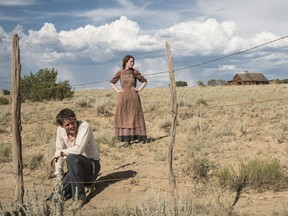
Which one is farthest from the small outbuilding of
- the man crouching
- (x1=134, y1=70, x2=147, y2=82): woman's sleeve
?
the man crouching

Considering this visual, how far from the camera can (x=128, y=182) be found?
7773mm

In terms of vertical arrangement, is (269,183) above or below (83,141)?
below

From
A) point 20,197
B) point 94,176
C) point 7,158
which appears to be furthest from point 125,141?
point 20,197

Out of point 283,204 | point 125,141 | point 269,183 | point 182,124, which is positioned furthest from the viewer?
point 182,124

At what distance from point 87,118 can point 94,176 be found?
847cm

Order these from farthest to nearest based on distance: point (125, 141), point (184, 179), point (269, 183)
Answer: point (125, 141)
point (184, 179)
point (269, 183)

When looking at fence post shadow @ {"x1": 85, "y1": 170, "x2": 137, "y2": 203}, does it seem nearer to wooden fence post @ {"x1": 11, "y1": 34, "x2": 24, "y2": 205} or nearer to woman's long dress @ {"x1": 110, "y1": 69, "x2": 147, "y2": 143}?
wooden fence post @ {"x1": 11, "y1": 34, "x2": 24, "y2": 205}

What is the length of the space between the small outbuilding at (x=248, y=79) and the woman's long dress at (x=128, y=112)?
53.6m

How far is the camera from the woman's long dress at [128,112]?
10.5 meters

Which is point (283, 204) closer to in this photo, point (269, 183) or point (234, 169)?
point (269, 183)

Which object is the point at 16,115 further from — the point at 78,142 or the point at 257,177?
the point at 257,177

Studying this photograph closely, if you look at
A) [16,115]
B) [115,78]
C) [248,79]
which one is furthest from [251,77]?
[16,115]

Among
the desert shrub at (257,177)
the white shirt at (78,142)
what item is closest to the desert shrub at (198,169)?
the desert shrub at (257,177)

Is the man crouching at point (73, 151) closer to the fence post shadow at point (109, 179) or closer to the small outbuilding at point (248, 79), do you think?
the fence post shadow at point (109, 179)
